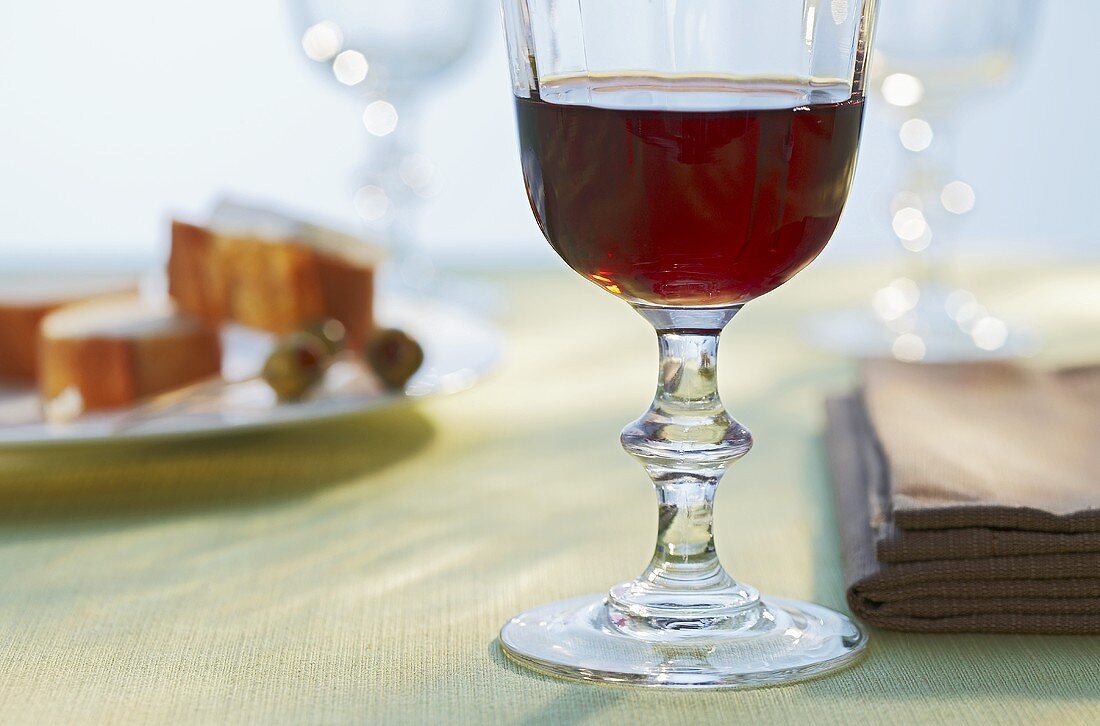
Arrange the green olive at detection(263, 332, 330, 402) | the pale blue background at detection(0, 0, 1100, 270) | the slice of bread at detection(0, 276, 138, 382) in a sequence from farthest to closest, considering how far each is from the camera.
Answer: the pale blue background at detection(0, 0, 1100, 270) → the slice of bread at detection(0, 276, 138, 382) → the green olive at detection(263, 332, 330, 402)

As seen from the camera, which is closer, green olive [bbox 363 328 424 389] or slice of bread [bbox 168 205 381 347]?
green olive [bbox 363 328 424 389]

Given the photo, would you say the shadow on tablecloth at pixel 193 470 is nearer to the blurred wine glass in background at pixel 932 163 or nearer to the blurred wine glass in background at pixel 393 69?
the blurred wine glass in background at pixel 932 163

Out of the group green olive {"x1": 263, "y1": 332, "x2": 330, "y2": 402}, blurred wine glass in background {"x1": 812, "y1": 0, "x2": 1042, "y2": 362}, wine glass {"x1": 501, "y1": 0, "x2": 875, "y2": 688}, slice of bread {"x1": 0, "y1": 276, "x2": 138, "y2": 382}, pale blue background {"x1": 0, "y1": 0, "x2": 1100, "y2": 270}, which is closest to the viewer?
wine glass {"x1": 501, "y1": 0, "x2": 875, "y2": 688}

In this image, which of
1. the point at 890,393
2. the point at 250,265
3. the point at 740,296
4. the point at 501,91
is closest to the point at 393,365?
the point at 250,265

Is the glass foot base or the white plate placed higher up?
the white plate

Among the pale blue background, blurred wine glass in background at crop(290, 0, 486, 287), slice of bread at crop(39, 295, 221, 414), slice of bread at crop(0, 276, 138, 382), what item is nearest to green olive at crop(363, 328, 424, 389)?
slice of bread at crop(39, 295, 221, 414)

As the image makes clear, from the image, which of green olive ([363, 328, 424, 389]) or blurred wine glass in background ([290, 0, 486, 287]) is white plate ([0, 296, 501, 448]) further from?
blurred wine glass in background ([290, 0, 486, 287])
